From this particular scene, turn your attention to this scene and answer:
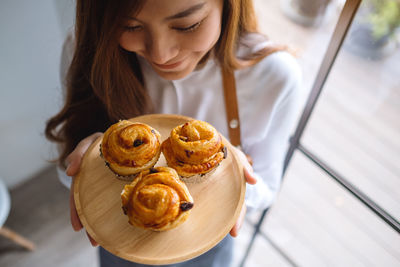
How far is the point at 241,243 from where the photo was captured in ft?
9.09

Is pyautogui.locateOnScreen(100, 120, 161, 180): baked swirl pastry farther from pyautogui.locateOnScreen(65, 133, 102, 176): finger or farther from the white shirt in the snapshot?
the white shirt

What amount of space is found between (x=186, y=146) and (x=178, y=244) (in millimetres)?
360

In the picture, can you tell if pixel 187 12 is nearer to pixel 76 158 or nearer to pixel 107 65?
pixel 107 65

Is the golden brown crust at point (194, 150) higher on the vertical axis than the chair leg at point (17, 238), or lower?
higher

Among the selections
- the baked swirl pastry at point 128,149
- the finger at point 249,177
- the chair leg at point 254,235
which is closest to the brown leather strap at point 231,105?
the finger at point 249,177

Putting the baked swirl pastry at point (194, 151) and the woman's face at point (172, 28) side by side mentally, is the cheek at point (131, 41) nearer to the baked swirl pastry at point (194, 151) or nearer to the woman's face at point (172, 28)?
the woman's face at point (172, 28)

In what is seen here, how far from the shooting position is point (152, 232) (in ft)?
3.48

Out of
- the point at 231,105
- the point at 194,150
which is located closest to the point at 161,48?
the point at 194,150

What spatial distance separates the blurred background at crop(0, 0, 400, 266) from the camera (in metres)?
1.32

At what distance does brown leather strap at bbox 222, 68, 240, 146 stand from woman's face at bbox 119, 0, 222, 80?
27cm

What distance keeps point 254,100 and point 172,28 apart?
2.05 feet

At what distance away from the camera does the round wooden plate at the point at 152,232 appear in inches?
39.9

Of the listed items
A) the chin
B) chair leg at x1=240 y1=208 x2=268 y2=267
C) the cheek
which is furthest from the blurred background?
the chin

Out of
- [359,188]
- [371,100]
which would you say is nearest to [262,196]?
[359,188]
